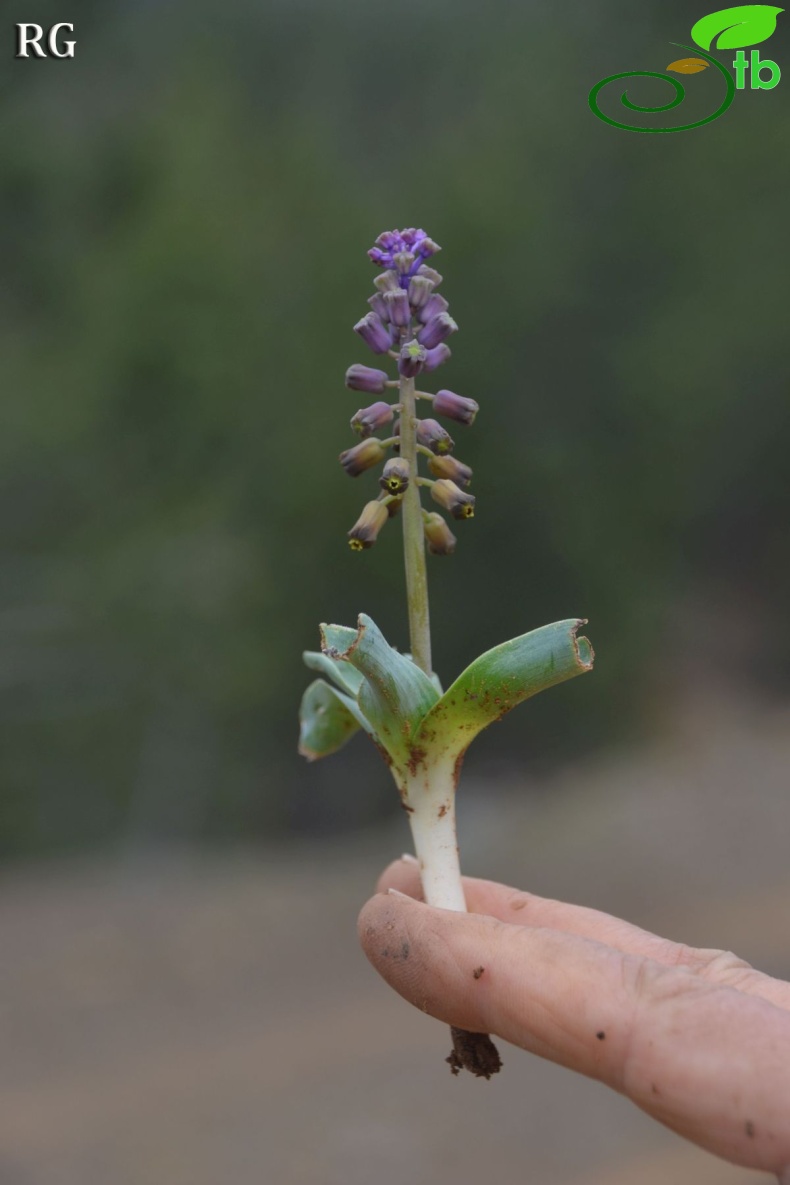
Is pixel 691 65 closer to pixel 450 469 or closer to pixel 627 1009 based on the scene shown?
pixel 450 469

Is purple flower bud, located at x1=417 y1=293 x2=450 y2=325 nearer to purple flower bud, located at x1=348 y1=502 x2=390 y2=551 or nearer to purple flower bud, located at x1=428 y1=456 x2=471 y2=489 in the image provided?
purple flower bud, located at x1=428 y1=456 x2=471 y2=489

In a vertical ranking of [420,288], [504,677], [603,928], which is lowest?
[603,928]

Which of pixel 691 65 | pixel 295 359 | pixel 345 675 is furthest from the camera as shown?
pixel 295 359

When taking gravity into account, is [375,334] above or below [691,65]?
below

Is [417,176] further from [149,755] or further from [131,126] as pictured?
[149,755]

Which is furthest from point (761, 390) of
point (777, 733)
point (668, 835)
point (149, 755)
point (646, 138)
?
point (149, 755)

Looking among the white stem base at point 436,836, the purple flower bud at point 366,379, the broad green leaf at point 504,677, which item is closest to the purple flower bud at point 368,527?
the purple flower bud at point 366,379

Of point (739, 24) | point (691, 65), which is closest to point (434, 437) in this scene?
point (739, 24)
